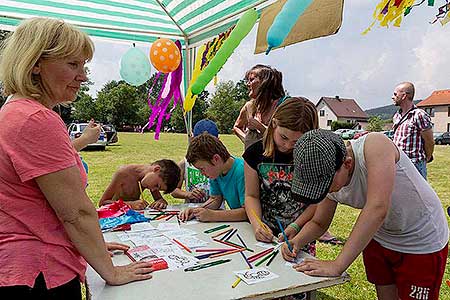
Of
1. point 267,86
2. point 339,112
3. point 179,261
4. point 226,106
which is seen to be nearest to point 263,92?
point 267,86

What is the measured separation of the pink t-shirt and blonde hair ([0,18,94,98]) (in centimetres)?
6

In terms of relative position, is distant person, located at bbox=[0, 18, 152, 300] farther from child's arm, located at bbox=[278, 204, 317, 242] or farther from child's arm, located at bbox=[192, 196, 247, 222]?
child's arm, located at bbox=[192, 196, 247, 222]

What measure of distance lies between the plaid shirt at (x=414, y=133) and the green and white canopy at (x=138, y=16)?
1.90m

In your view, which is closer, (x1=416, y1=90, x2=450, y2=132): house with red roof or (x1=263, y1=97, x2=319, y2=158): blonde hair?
(x1=263, y1=97, x2=319, y2=158): blonde hair

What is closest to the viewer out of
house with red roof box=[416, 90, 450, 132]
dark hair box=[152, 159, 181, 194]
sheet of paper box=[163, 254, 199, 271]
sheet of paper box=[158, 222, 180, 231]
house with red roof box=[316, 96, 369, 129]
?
sheet of paper box=[163, 254, 199, 271]

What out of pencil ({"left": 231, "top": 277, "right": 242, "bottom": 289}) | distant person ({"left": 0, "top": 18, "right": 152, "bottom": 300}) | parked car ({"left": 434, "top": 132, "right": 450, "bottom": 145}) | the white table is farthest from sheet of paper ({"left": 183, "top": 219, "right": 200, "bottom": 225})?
parked car ({"left": 434, "top": 132, "right": 450, "bottom": 145})

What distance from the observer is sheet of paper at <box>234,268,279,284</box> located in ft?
3.85

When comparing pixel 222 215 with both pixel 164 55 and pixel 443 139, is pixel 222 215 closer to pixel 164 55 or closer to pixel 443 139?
pixel 164 55

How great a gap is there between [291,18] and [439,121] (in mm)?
36453

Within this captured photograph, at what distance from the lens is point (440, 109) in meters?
32.9

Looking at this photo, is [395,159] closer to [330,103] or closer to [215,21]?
[215,21]

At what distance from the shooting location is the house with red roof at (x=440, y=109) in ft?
105

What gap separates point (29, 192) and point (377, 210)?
3.18ft

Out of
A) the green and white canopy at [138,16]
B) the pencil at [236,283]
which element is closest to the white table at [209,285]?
the pencil at [236,283]
